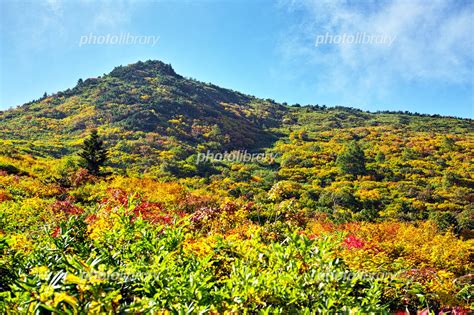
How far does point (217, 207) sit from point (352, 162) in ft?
94.3

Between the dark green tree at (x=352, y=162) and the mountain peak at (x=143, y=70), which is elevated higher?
the mountain peak at (x=143, y=70)

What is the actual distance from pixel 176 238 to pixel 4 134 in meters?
45.1

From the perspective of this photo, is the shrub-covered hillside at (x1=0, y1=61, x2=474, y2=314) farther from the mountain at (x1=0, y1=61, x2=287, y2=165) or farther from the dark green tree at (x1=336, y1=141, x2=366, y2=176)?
the mountain at (x1=0, y1=61, x2=287, y2=165)

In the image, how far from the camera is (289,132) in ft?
197

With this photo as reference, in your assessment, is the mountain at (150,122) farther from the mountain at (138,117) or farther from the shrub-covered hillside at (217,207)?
the shrub-covered hillside at (217,207)

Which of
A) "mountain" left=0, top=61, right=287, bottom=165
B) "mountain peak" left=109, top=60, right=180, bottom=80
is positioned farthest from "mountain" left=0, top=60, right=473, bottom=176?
"mountain peak" left=109, top=60, right=180, bottom=80

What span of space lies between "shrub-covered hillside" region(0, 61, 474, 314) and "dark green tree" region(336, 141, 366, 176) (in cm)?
19

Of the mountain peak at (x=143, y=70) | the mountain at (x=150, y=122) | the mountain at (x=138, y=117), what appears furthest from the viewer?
the mountain peak at (x=143, y=70)

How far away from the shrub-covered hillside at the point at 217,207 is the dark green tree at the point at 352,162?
19 centimetres

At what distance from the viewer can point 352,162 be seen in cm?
3662

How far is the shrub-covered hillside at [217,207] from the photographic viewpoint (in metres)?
2.76

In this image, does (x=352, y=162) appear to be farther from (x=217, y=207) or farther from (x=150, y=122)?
(x=217, y=207)

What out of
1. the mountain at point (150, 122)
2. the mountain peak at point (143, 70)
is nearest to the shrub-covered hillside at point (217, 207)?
the mountain at point (150, 122)

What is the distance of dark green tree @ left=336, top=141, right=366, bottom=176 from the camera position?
3566 centimetres
